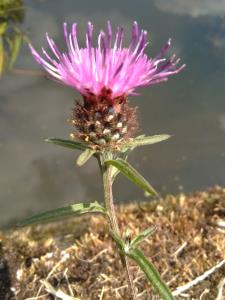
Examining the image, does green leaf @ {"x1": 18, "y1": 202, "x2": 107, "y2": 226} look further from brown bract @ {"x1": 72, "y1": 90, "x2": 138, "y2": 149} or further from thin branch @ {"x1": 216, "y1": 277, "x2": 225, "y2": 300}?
thin branch @ {"x1": 216, "y1": 277, "x2": 225, "y2": 300}

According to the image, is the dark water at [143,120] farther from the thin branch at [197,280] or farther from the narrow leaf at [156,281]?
the narrow leaf at [156,281]

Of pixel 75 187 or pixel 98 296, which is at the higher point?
pixel 75 187

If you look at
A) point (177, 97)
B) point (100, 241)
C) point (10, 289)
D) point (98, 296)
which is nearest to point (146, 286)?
point (98, 296)

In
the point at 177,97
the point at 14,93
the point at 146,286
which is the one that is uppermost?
the point at 14,93

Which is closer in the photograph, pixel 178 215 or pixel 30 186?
pixel 178 215

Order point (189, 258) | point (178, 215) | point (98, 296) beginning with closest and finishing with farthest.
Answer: point (98, 296)
point (189, 258)
point (178, 215)

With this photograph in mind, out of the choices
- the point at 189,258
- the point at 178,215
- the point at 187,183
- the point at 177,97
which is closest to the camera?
the point at 189,258

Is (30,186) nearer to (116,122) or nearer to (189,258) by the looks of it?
(189,258)

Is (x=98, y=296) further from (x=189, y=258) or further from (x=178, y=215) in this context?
(x=178, y=215)

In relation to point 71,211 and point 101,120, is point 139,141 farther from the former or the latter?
point 71,211
